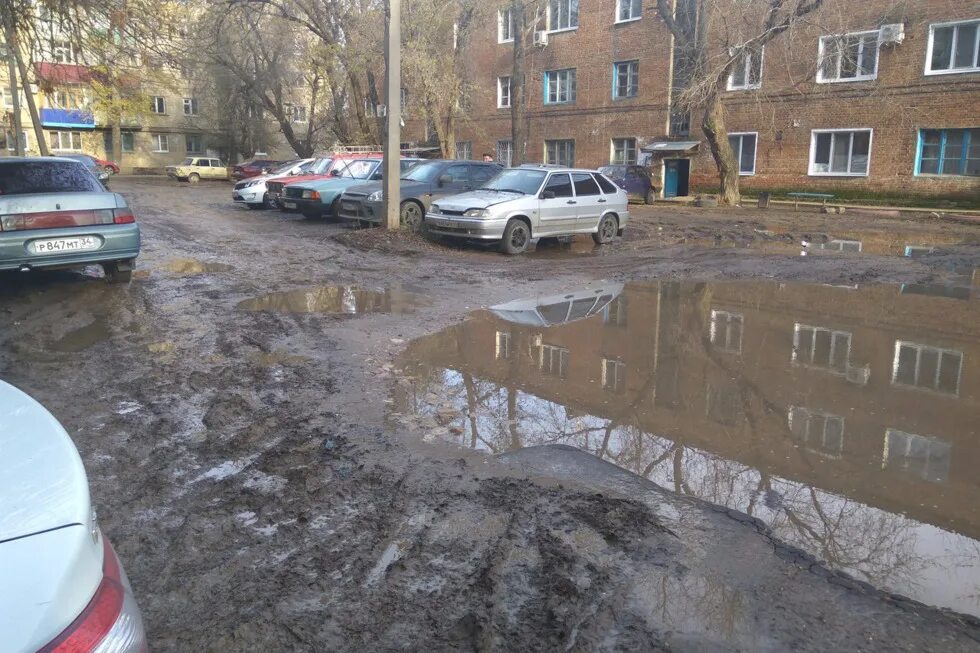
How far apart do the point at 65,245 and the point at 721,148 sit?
22622mm

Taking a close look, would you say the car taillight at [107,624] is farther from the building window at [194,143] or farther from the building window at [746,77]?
the building window at [194,143]

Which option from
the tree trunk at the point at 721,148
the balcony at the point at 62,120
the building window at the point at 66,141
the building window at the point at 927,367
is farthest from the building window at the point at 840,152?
the building window at the point at 66,141

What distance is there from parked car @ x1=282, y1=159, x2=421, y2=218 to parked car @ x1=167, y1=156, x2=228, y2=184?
95.3 feet

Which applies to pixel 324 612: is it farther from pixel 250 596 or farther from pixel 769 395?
pixel 769 395

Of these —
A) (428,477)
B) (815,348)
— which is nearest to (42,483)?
(428,477)

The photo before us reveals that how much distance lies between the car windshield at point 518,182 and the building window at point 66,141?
47.6m

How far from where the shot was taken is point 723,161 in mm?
26656

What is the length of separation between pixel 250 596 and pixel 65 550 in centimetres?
167

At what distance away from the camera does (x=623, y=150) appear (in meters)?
34.5

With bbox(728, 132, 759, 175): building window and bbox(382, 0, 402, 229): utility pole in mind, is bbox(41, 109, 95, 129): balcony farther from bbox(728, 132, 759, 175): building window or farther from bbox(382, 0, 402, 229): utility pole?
bbox(382, 0, 402, 229): utility pole

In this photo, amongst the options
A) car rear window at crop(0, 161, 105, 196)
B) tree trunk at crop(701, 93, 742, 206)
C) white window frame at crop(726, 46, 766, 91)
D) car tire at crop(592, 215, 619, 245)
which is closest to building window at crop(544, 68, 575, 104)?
white window frame at crop(726, 46, 766, 91)

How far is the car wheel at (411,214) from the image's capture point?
1622 cm

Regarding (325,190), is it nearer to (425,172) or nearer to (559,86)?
(425,172)

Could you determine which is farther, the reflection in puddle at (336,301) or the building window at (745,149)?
the building window at (745,149)
